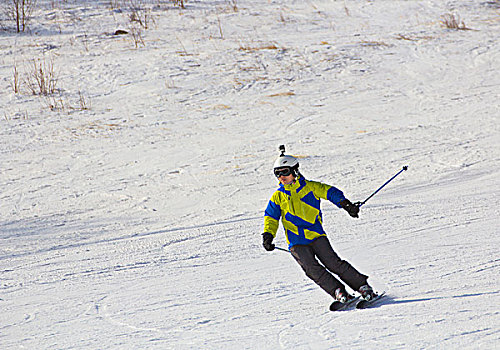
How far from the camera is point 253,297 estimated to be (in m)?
4.96

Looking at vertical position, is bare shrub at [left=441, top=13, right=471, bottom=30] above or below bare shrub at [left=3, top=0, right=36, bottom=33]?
above

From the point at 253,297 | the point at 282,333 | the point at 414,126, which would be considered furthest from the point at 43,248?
the point at 414,126

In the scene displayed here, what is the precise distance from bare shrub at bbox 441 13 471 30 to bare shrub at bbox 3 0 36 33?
12.3 metres

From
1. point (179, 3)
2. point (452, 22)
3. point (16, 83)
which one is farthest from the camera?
point (179, 3)

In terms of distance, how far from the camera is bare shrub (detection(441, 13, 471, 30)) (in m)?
16.7

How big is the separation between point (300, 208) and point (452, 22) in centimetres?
1448

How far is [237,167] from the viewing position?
909 cm

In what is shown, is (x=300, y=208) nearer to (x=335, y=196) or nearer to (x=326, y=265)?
(x=335, y=196)

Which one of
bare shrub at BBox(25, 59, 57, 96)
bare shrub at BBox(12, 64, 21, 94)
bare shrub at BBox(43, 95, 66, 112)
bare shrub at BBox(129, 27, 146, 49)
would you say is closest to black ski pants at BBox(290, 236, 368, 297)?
bare shrub at BBox(43, 95, 66, 112)

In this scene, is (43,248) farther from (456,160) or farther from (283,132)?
(456,160)

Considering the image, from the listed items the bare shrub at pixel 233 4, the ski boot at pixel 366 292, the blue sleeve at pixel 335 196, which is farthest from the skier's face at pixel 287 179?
the bare shrub at pixel 233 4

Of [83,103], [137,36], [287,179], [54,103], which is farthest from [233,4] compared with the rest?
[287,179]

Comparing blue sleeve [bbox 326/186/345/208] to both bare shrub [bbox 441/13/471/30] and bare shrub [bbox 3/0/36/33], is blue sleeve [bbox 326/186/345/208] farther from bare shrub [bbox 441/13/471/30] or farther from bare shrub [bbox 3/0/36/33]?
bare shrub [bbox 3/0/36/33]

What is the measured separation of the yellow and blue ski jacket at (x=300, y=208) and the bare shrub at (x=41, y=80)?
968cm
